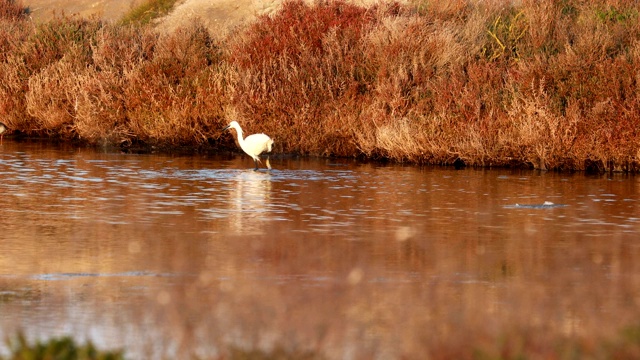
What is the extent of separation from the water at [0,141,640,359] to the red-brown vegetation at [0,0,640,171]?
64.3 inches

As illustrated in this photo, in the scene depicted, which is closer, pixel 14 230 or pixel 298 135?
pixel 14 230

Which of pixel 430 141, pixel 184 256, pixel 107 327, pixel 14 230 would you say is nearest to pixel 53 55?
pixel 430 141

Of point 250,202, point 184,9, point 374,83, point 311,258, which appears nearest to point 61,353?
point 311,258

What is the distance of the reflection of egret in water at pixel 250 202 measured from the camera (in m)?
12.7

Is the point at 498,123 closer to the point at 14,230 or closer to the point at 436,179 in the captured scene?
the point at 436,179

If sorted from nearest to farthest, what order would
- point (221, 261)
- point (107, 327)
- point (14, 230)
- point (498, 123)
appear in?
1. point (107, 327)
2. point (221, 261)
3. point (14, 230)
4. point (498, 123)

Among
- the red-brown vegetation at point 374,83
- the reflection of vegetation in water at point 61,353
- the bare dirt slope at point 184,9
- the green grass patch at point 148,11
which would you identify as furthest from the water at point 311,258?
the green grass patch at point 148,11

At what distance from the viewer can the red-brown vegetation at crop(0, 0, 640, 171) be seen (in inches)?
779

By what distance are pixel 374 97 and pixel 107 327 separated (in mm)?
14800

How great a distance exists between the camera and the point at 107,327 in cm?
738

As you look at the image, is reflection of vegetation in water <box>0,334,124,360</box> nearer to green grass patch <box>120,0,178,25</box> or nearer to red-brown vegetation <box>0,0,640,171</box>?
red-brown vegetation <box>0,0,640,171</box>

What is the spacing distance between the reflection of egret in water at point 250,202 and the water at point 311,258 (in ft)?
0.15

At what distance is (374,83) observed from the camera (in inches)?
876

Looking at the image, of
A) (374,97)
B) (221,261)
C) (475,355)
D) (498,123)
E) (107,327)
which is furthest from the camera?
(374,97)
